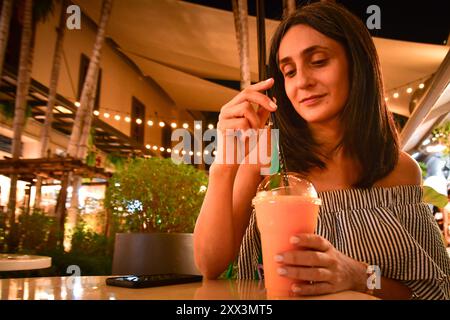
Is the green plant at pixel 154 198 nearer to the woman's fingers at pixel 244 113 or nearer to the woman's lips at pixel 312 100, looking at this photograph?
the woman's lips at pixel 312 100

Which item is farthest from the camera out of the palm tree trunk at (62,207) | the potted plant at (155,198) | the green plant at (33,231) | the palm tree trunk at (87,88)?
the palm tree trunk at (87,88)

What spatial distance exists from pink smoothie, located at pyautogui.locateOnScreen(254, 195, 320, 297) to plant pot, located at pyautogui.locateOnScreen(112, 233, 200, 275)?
1517mm

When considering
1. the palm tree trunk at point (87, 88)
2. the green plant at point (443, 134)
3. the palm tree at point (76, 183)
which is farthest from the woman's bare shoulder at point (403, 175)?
the green plant at point (443, 134)

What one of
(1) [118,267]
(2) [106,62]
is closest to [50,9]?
(2) [106,62]

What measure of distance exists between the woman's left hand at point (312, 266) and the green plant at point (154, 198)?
109 inches

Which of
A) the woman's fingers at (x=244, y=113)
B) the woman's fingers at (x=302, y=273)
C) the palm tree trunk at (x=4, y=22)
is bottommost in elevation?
the woman's fingers at (x=302, y=273)

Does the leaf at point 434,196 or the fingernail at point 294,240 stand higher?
the leaf at point 434,196

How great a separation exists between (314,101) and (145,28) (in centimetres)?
756

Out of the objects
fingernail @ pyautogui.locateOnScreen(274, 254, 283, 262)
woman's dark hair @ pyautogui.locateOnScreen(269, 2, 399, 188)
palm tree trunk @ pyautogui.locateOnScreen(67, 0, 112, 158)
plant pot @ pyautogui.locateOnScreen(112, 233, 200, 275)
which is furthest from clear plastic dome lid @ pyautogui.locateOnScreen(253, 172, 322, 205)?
palm tree trunk @ pyautogui.locateOnScreen(67, 0, 112, 158)

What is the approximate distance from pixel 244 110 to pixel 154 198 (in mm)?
2602

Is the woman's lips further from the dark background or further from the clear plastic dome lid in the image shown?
the dark background

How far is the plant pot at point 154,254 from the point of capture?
2180 mm

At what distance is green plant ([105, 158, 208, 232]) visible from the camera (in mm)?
3447

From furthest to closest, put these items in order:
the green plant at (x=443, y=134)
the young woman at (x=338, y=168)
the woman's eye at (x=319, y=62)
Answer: the green plant at (x=443, y=134)
the woman's eye at (x=319, y=62)
the young woman at (x=338, y=168)
